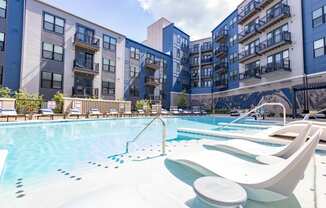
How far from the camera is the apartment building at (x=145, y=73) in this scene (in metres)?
27.6

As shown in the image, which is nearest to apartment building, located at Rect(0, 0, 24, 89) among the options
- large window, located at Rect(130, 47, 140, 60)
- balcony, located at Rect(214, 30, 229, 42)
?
large window, located at Rect(130, 47, 140, 60)

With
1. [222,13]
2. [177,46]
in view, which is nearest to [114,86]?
[177,46]

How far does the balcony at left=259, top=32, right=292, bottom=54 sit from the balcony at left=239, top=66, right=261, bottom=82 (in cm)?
204

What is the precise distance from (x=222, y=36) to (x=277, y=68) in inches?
525

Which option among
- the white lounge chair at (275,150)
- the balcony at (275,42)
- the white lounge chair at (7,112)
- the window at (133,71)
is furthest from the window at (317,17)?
the white lounge chair at (7,112)

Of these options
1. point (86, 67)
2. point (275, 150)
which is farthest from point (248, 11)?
point (275, 150)

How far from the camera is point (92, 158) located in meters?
5.11

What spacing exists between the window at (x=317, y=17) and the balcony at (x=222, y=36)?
1379 cm

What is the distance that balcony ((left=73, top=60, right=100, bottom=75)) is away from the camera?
20.7 meters

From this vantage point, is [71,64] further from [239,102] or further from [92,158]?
[239,102]

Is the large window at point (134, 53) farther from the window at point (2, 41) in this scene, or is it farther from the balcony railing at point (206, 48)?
the window at point (2, 41)

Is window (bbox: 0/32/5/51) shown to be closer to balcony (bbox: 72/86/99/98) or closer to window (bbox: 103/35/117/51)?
balcony (bbox: 72/86/99/98)

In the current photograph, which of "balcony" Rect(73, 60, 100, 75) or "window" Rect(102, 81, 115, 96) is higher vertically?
"balcony" Rect(73, 60, 100, 75)

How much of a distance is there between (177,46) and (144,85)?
429 inches
